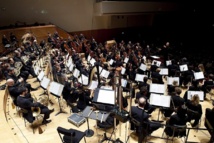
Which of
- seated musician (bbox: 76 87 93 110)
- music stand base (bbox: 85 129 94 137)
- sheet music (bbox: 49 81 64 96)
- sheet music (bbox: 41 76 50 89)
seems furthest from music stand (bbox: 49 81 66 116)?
music stand base (bbox: 85 129 94 137)

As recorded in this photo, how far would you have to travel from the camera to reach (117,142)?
6.31 metres

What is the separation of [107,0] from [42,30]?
6.27 metres

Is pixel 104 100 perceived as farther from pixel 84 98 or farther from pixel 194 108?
pixel 194 108

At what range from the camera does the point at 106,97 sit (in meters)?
6.01

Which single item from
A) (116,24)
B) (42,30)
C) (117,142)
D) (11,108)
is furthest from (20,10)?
(117,142)

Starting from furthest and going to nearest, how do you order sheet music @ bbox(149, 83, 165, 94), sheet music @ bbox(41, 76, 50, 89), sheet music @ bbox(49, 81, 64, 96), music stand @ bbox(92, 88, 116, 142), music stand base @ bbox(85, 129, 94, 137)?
sheet music @ bbox(41, 76, 50, 89) → sheet music @ bbox(149, 83, 165, 94) → sheet music @ bbox(49, 81, 64, 96) → music stand base @ bbox(85, 129, 94, 137) → music stand @ bbox(92, 88, 116, 142)

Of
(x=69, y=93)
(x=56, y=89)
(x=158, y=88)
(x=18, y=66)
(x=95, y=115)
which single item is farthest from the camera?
(x=18, y=66)

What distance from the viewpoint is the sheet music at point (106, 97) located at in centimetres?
593

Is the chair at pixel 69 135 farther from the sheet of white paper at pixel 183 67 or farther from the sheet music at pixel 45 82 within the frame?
the sheet of white paper at pixel 183 67

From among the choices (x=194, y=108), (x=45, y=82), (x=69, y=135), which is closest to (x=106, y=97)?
(x=69, y=135)

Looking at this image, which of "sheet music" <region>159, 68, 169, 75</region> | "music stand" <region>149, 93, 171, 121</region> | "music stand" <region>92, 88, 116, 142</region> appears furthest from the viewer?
"sheet music" <region>159, 68, 169, 75</region>

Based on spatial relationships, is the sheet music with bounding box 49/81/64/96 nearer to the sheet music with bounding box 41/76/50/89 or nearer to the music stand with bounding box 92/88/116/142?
the sheet music with bounding box 41/76/50/89

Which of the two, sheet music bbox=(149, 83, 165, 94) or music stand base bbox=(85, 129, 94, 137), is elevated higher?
sheet music bbox=(149, 83, 165, 94)

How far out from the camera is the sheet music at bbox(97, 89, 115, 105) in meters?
5.93
